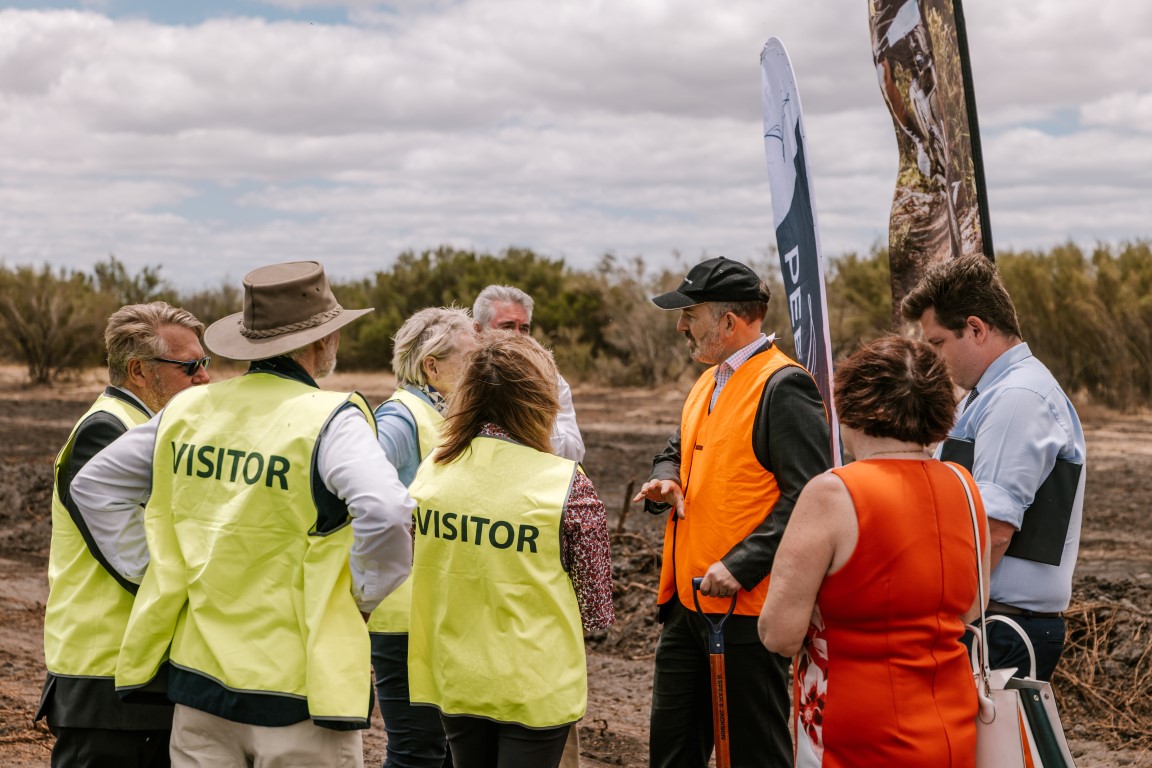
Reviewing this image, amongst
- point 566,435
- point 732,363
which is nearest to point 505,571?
point 732,363

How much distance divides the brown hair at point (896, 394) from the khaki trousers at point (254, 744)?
1450mm

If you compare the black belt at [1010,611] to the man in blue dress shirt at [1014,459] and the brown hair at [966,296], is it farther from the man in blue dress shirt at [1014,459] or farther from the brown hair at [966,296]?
the brown hair at [966,296]

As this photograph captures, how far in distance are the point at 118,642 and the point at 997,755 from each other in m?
2.30

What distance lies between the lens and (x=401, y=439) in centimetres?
412

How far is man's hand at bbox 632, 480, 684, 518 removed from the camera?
387 cm

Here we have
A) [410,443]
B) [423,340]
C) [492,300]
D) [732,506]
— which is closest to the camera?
[732,506]

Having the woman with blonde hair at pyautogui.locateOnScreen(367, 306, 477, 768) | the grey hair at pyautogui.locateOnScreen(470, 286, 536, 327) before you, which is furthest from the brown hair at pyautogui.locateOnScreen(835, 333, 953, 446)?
the grey hair at pyautogui.locateOnScreen(470, 286, 536, 327)

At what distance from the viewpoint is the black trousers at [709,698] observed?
3.69 metres

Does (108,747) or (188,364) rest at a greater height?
(188,364)

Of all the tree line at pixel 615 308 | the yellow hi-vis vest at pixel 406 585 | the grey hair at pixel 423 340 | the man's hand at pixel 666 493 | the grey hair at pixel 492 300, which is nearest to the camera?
the man's hand at pixel 666 493

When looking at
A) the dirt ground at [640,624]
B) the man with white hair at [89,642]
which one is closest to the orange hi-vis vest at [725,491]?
the man with white hair at [89,642]

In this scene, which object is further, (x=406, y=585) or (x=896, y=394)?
(x=406, y=585)

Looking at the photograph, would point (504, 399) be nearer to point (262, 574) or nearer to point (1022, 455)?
point (262, 574)

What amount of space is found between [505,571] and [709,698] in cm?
107
